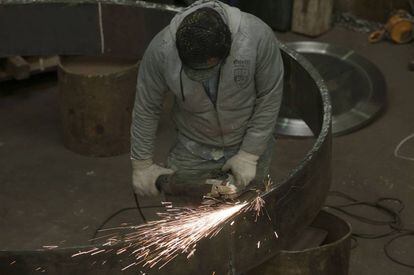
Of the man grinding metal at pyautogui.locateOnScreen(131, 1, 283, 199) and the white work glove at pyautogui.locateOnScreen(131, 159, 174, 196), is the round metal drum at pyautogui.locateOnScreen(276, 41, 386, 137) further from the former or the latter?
the white work glove at pyautogui.locateOnScreen(131, 159, 174, 196)

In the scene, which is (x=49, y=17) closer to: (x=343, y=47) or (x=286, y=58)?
(x=286, y=58)

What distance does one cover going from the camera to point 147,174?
150 inches

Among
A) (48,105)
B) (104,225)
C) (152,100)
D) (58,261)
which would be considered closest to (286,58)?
(152,100)

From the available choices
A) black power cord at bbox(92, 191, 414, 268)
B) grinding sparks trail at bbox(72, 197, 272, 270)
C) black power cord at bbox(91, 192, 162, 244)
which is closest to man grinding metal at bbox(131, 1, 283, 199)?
grinding sparks trail at bbox(72, 197, 272, 270)

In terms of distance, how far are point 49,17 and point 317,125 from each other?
7.03 feet

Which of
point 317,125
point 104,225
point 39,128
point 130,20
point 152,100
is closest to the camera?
point 152,100

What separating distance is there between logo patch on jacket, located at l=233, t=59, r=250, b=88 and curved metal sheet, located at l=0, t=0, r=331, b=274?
1.53 ft

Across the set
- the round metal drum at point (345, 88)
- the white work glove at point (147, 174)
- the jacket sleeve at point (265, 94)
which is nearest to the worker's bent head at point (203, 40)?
the jacket sleeve at point (265, 94)

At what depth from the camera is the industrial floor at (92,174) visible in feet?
15.5

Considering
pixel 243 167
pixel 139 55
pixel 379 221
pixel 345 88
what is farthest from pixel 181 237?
pixel 345 88

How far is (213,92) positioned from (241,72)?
173mm

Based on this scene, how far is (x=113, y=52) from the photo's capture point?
5336mm

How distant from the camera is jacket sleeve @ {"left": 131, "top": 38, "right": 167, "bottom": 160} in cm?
349

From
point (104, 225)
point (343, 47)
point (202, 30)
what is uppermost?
point (202, 30)
